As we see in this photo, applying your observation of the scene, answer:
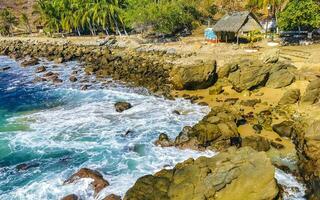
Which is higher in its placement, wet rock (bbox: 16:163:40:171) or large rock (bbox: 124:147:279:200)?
large rock (bbox: 124:147:279:200)

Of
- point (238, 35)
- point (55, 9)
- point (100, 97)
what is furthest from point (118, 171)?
point (55, 9)

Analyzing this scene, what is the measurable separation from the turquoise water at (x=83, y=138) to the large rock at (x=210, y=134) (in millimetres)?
947

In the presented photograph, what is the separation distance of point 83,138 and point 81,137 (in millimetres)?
294

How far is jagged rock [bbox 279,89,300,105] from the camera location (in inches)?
1395

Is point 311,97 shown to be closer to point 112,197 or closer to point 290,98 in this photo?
point 290,98

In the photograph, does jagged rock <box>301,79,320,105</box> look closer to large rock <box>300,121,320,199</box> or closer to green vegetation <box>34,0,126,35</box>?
large rock <box>300,121,320,199</box>

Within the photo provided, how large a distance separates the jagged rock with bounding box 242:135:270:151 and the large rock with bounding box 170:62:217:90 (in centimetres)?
1430

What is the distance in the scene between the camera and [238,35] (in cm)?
6122

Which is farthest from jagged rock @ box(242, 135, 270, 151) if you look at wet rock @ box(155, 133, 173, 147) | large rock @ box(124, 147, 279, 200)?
large rock @ box(124, 147, 279, 200)

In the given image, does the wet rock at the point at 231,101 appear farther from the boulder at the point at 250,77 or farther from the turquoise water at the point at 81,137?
the turquoise water at the point at 81,137

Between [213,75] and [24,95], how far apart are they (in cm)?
2424

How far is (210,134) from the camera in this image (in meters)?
28.8

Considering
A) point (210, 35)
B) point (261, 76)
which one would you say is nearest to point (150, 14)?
point (210, 35)

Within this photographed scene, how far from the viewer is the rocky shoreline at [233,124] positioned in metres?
20.1
